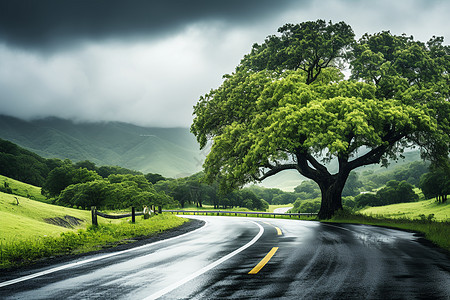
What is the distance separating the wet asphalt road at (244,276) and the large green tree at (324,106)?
12.5 meters

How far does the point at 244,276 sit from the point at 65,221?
753 inches

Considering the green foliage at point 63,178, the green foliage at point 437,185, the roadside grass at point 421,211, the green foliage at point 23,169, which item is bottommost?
the roadside grass at point 421,211

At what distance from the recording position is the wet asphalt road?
419 centimetres

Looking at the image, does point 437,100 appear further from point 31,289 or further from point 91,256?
point 31,289

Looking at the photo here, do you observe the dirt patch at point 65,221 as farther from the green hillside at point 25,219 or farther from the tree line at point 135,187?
the tree line at point 135,187

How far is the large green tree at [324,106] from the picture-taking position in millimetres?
19578

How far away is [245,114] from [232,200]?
333 feet

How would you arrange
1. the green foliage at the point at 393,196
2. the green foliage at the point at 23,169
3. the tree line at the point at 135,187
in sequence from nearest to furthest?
the tree line at the point at 135,187
the green foliage at the point at 393,196
the green foliage at the point at 23,169

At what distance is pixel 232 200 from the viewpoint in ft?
407

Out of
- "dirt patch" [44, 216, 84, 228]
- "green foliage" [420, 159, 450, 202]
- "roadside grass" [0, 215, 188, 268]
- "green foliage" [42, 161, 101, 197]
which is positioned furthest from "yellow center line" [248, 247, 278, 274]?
"green foliage" [42, 161, 101, 197]

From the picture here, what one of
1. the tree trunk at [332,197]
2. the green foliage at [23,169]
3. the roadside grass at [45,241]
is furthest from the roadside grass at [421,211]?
the green foliage at [23,169]

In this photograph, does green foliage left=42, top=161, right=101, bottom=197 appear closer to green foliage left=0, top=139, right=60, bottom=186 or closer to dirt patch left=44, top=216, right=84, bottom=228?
green foliage left=0, top=139, right=60, bottom=186

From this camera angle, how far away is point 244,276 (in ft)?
16.8

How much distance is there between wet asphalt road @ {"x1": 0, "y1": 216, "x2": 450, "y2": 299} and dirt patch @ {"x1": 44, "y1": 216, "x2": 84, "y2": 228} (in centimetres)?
1409
